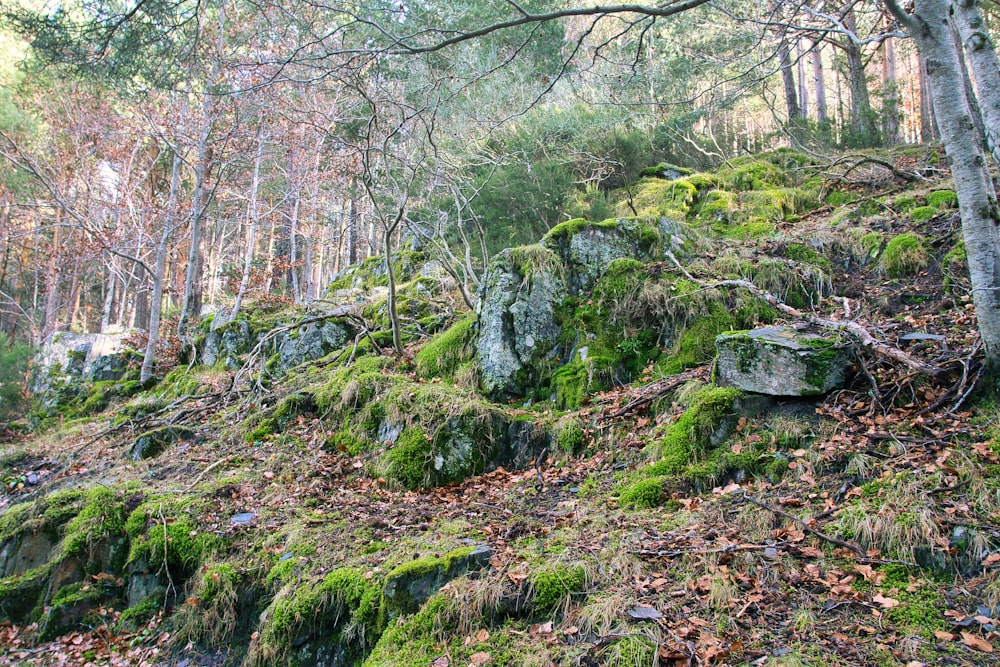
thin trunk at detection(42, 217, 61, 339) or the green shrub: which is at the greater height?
thin trunk at detection(42, 217, 61, 339)

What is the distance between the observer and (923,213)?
257 inches

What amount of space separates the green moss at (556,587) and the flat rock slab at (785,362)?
89.1 inches

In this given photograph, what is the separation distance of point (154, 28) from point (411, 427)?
413 centimetres

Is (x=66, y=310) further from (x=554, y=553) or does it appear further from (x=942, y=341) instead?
(x=942, y=341)

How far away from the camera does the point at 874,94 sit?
10.6m

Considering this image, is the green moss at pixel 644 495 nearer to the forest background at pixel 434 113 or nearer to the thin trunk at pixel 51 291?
the forest background at pixel 434 113

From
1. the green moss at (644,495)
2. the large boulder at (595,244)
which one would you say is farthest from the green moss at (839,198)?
the green moss at (644,495)

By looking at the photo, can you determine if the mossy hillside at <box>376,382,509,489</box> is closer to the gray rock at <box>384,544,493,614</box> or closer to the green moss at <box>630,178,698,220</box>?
the gray rock at <box>384,544,493,614</box>

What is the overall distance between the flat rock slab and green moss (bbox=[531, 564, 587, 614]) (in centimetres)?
226

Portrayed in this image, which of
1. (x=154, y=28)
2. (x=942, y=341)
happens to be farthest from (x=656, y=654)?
(x=154, y=28)

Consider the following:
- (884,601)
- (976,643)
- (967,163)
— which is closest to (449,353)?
(884,601)

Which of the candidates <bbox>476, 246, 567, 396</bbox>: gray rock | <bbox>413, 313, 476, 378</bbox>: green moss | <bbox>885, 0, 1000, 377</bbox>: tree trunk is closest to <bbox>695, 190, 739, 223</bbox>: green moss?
<bbox>476, 246, 567, 396</bbox>: gray rock

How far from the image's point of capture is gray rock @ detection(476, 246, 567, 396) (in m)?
6.50

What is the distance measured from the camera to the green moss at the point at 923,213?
647 centimetres
